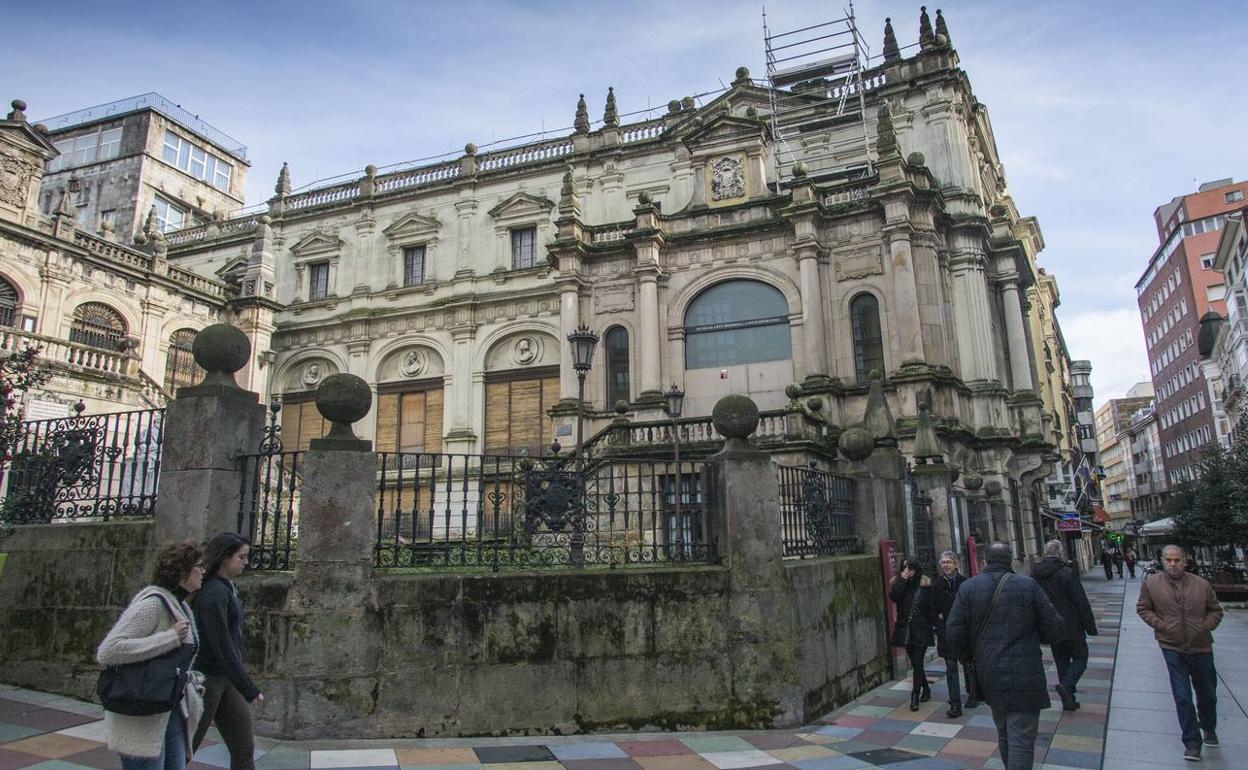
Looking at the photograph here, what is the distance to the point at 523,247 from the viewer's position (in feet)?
103

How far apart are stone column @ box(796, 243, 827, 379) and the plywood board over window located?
10.2m

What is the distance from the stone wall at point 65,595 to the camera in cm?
748

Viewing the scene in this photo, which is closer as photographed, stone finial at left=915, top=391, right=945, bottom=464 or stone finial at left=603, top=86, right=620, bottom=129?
stone finial at left=915, top=391, right=945, bottom=464

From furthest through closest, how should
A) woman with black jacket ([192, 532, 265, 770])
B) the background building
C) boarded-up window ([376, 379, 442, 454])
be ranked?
the background building
boarded-up window ([376, 379, 442, 454])
woman with black jacket ([192, 532, 265, 770])

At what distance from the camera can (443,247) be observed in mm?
32469

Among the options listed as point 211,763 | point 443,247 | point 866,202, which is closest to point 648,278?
point 866,202

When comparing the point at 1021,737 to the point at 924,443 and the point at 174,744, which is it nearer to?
the point at 174,744

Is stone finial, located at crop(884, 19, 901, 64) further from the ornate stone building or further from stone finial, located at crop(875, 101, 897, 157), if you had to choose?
stone finial, located at crop(875, 101, 897, 157)

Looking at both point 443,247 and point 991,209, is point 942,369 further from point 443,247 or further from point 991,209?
point 443,247

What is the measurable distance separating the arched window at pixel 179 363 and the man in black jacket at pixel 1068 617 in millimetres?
27981

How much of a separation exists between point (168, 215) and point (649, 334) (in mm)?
29963

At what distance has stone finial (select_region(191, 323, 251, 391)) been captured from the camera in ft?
24.0

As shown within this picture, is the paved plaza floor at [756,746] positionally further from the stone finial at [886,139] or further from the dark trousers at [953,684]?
the stone finial at [886,139]

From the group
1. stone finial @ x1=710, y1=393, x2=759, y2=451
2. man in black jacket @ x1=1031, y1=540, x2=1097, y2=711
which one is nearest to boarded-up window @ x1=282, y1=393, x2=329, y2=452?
stone finial @ x1=710, y1=393, x2=759, y2=451
